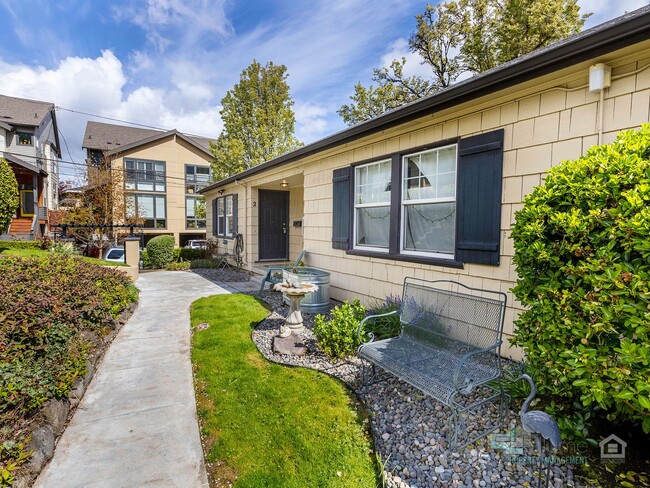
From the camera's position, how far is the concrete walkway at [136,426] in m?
2.28

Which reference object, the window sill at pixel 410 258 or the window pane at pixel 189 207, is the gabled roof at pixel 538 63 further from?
the window pane at pixel 189 207

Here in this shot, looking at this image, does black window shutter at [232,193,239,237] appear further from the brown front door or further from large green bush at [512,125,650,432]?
large green bush at [512,125,650,432]

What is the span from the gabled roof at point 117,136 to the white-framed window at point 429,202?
2339cm

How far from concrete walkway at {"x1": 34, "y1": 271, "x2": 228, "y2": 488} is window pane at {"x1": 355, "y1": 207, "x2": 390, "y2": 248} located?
3.31 metres

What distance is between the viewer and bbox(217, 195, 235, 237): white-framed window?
490 inches

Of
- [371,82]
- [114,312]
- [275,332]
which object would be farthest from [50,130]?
[275,332]

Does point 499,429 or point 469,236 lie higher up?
point 469,236

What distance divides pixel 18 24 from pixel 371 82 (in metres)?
14.7

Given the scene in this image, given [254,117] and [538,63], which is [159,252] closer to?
[254,117]

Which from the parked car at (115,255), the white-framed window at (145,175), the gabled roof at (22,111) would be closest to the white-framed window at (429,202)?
the parked car at (115,255)

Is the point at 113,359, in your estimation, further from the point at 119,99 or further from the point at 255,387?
the point at 119,99

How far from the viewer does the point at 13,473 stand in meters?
2.03

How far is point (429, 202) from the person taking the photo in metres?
4.68

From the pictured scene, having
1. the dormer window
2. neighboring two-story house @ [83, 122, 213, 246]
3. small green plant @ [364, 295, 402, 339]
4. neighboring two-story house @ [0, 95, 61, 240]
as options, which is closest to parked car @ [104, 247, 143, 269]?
neighboring two-story house @ [0, 95, 61, 240]
